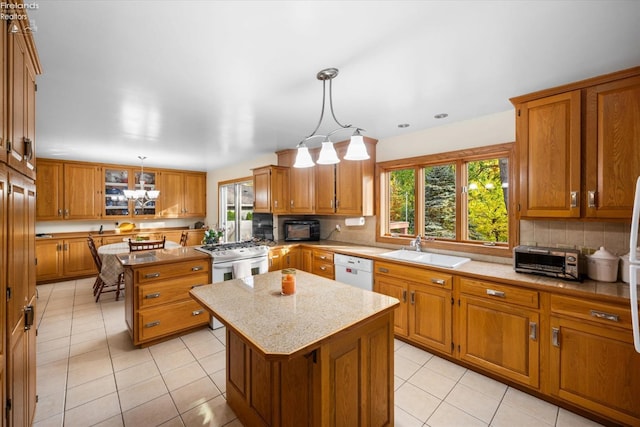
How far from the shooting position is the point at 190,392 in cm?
208

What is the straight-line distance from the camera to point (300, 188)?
4.18 meters

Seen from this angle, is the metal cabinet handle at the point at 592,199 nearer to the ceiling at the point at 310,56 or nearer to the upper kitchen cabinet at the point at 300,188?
the ceiling at the point at 310,56

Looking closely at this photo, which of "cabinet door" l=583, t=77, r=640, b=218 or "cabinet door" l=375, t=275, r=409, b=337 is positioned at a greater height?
"cabinet door" l=583, t=77, r=640, b=218

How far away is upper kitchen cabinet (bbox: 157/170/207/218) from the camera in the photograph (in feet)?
20.7

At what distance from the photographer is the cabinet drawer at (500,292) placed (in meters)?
2.00

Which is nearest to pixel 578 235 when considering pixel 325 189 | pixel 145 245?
pixel 325 189

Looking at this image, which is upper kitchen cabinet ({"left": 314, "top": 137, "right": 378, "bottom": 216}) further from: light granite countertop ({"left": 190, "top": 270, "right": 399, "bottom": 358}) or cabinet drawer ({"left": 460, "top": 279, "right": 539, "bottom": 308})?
light granite countertop ({"left": 190, "top": 270, "right": 399, "bottom": 358})

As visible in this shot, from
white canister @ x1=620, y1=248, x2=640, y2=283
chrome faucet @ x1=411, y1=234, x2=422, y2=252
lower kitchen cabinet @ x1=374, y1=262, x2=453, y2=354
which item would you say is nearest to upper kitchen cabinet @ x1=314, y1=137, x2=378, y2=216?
chrome faucet @ x1=411, y1=234, x2=422, y2=252

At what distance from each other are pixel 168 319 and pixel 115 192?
4.38m

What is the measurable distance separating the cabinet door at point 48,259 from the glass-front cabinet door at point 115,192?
1030 mm

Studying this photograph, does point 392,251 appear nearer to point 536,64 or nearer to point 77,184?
point 536,64

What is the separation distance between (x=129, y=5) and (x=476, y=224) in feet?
11.0

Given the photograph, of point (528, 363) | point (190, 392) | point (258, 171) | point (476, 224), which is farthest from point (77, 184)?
point (528, 363)

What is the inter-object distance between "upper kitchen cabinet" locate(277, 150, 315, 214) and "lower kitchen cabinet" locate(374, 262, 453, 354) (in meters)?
1.63
